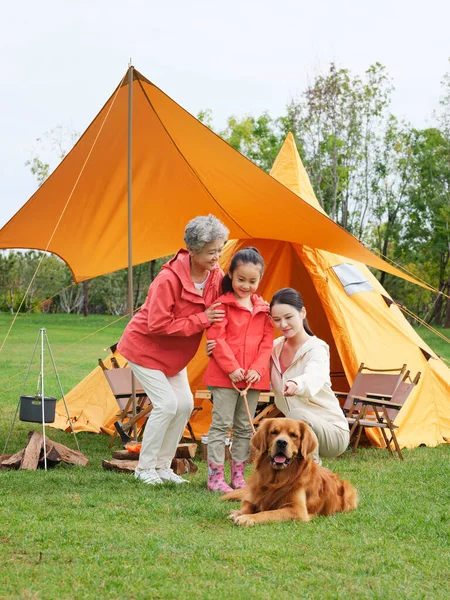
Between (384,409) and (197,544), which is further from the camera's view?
(384,409)

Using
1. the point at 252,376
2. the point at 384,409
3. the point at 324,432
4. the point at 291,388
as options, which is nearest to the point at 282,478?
the point at 291,388

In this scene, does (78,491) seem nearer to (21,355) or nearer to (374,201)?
(21,355)

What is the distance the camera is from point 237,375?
14.4 feet

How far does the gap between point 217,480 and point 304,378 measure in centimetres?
90

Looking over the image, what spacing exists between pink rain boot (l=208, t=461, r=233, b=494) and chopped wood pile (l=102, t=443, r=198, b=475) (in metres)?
0.73

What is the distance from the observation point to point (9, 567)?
9.73 feet

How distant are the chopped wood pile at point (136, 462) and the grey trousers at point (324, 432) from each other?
135 cm

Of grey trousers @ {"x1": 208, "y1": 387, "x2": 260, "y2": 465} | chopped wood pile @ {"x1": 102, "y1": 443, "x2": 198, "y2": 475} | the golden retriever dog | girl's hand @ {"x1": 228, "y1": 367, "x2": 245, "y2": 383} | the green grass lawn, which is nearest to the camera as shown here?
the green grass lawn

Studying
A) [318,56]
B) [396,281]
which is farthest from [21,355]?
[396,281]

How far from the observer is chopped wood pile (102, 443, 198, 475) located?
524 centimetres

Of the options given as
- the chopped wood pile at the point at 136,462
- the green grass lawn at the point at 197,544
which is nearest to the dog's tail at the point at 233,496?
the green grass lawn at the point at 197,544

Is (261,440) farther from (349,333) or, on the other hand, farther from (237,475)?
(349,333)

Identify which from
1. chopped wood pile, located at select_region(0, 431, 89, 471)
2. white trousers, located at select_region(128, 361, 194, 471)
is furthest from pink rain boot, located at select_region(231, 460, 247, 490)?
chopped wood pile, located at select_region(0, 431, 89, 471)

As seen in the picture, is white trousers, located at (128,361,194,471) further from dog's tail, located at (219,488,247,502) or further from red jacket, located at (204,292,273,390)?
dog's tail, located at (219,488,247,502)
